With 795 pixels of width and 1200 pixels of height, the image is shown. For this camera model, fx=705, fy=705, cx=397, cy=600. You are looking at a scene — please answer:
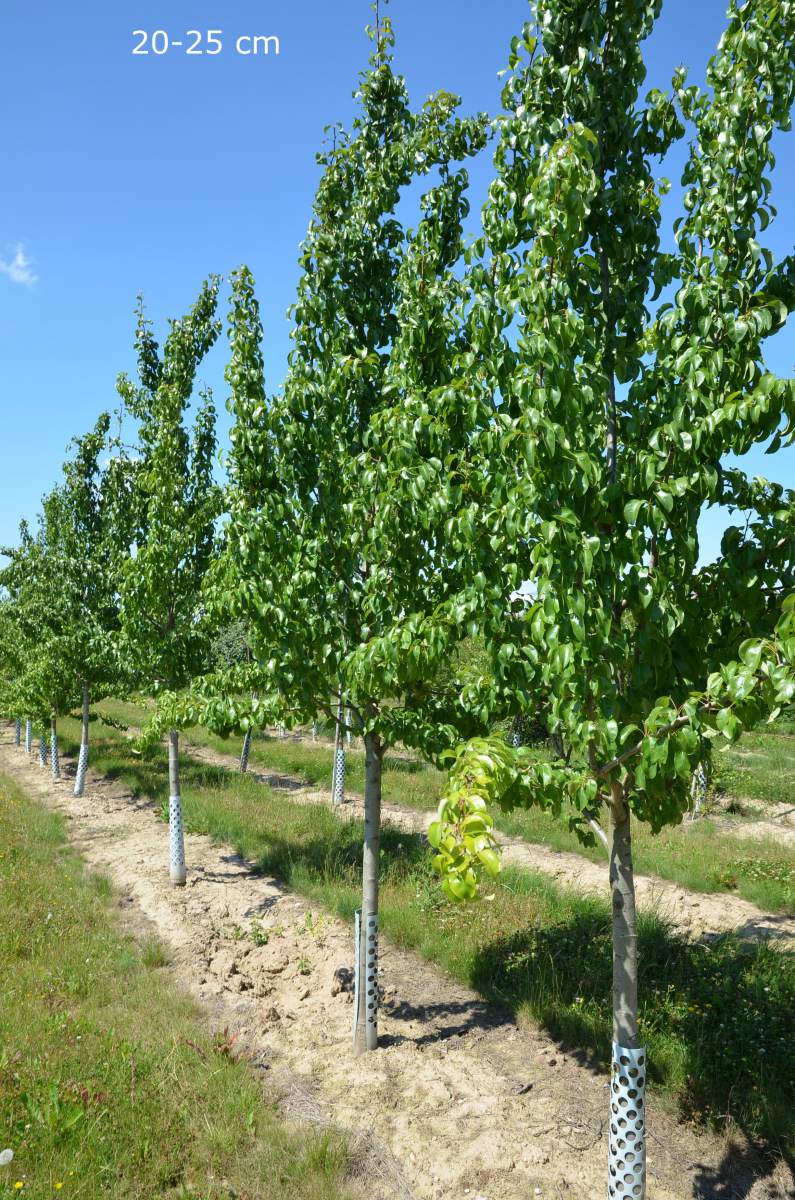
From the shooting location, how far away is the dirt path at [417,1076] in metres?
4.88

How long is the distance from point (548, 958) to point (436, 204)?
7.80m

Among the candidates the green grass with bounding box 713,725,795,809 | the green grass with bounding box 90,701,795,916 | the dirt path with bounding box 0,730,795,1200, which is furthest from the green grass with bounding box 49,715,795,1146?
the green grass with bounding box 713,725,795,809

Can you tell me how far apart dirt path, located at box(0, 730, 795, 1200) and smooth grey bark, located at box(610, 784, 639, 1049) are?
54.3 inches

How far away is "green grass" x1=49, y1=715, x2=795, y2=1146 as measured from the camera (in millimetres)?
5746

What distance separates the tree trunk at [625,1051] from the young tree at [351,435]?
207 cm

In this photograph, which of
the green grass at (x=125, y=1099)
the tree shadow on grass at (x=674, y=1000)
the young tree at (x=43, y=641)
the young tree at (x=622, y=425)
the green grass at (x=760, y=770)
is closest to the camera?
the young tree at (x=622, y=425)

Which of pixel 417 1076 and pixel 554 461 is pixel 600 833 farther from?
pixel 417 1076

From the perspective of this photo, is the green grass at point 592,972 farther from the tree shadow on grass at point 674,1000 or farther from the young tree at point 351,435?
the young tree at point 351,435

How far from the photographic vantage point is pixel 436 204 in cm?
630

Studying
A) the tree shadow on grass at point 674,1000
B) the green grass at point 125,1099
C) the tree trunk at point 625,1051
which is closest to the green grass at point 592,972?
the tree shadow on grass at point 674,1000

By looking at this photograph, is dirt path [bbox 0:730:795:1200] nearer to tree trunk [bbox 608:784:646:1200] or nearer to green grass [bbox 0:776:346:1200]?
green grass [bbox 0:776:346:1200]

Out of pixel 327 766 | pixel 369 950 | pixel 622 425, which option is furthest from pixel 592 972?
pixel 327 766

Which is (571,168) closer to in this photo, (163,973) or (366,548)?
(366,548)

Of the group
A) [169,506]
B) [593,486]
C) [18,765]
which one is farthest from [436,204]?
[18,765]
